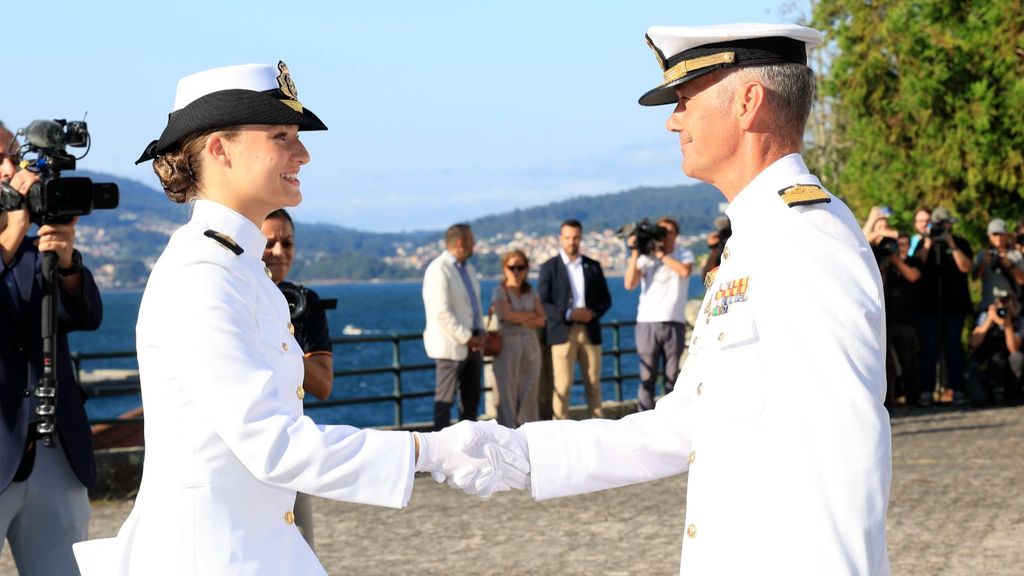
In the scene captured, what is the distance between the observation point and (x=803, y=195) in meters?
3.22

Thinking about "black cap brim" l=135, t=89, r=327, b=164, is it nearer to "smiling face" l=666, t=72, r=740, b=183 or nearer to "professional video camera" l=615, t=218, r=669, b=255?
"smiling face" l=666, t=72, r=740, b=183

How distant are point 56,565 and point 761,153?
10.1 feet

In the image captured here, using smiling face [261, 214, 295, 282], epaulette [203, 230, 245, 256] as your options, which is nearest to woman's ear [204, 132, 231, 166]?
epaulette [203, 230, 245, 256]

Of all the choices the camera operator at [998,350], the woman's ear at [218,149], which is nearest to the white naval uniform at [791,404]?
the woman's ear at [218,149]

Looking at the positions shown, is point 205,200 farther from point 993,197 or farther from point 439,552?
point 993,197

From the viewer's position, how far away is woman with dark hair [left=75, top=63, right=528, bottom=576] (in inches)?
123

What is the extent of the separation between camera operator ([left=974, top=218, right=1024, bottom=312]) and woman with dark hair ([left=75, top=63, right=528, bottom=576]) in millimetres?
14143

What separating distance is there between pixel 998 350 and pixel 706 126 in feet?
46.6

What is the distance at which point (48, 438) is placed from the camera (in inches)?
197

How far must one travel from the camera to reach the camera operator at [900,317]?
51.0ft

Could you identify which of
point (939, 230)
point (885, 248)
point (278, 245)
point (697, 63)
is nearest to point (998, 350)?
point (939, 230)

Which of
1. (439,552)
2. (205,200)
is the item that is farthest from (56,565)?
(439,552)

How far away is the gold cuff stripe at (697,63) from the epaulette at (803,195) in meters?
0.37

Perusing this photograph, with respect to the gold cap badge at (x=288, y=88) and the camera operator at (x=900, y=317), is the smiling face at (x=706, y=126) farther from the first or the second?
the camera operator at (x=900, y=317)
